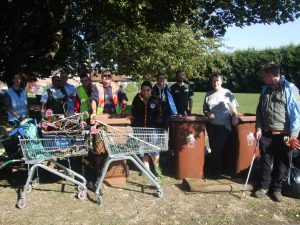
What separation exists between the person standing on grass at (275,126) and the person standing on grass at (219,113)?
2.29 feet

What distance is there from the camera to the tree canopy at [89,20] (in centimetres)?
819

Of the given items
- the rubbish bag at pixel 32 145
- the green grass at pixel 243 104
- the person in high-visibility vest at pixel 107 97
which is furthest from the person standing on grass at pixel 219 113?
the green grass at pixel 243 104

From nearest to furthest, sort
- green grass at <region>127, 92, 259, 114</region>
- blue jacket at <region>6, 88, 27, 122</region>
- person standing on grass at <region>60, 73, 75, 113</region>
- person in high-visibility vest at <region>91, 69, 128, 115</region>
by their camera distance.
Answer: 1. person in high-visibility vest at <region>91, 69, 128, 115</region>
2. blue jacket at <region>6, 88, 27, 122</region>
3. person standing on grass at <region>60, 73, 75, 113</region>
4. green grass at <region>127, 92, 259, 114</region>

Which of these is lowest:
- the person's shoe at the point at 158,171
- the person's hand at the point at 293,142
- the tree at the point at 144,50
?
the person's shoe at the point at 158,171

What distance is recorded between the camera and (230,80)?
4031 centimetres

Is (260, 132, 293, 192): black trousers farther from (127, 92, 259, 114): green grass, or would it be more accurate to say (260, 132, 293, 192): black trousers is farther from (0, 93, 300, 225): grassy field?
(127, 92, 259, 114): green grass

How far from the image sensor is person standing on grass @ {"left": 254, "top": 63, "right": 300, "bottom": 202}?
5574mm

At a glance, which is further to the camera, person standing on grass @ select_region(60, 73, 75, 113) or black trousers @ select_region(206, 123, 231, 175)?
person standing on grass @ select_region(60, 73, 75, 113)

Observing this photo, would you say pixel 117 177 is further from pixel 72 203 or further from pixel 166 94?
pixel 166 94

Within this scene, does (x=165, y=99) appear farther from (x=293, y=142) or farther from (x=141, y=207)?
(x=293, y=142)


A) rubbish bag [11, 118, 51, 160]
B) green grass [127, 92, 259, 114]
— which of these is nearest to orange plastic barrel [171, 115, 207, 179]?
rubbish bag [11, 118, 51, 160]

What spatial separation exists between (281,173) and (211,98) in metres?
1.74

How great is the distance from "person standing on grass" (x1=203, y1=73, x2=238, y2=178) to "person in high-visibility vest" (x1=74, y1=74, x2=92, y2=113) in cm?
232

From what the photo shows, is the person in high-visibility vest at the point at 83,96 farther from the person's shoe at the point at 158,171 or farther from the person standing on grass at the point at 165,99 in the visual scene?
the person's shoe at the point at 158,171
